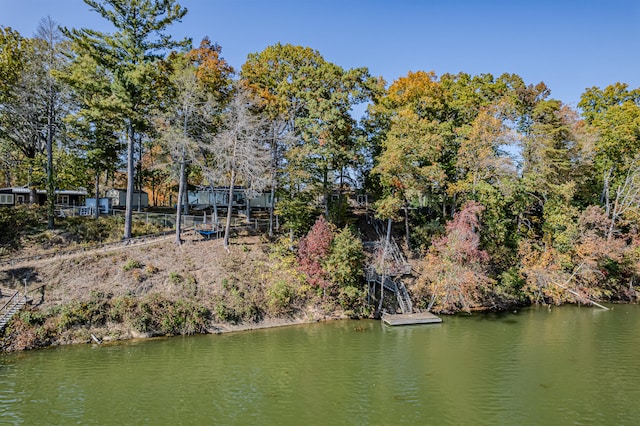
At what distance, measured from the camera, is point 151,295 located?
23.9m

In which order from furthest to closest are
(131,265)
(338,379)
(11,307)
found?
(131,265)
(11,307)
(338,379)

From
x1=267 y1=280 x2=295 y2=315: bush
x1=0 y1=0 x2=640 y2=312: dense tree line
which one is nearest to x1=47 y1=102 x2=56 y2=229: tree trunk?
x1=0 y1=0 x2=640 y2=312: dense tree line

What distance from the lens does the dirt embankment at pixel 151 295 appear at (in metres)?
21.4

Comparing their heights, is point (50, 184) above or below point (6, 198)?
above

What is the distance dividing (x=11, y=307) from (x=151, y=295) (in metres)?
7.35

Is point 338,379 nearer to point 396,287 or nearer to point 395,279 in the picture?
point 396,287

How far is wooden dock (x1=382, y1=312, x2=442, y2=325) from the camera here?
85.9ft

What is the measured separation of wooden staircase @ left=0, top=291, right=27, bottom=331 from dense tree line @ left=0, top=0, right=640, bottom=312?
867 centimetres

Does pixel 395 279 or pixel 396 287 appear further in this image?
pixel 395 279

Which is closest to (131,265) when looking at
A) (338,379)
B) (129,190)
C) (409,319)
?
(129,190)

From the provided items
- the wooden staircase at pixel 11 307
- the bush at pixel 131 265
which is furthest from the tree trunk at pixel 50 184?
the wooden staircase at pixel 11 307

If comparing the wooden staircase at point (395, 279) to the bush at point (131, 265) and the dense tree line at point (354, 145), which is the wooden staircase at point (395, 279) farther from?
the bush at point (131, 265)

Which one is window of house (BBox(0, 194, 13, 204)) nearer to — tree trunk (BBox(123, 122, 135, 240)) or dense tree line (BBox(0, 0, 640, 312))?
dense tree line (BBox(0, 0, 640, 312))

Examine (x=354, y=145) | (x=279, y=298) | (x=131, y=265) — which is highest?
(x=354, y=145)
